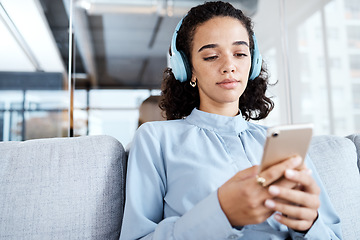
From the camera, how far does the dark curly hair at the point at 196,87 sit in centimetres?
108

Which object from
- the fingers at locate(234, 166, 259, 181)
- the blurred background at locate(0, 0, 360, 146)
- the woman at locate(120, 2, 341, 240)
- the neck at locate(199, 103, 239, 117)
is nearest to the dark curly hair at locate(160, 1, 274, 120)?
the woman at locate(120, 2, 341, 240)

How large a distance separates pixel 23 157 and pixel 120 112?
447 centimetres

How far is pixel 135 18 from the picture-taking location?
4859mm

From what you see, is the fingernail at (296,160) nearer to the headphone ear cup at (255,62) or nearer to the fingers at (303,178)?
the fingers at (303,178)

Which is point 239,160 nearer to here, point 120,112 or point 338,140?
point 338,140

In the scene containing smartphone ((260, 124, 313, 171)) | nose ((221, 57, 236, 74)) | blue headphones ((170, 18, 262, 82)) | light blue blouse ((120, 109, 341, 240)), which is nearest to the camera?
smartphone ((260, 124, 313, 171))

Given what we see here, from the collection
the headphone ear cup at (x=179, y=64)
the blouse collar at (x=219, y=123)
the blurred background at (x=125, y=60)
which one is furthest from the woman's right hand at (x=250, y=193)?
the blurred background at (x=125, y=60)

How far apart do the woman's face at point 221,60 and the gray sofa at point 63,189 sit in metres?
0.34

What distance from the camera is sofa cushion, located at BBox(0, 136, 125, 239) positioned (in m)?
0.87

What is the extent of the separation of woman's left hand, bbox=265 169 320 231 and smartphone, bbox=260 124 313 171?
3 cm

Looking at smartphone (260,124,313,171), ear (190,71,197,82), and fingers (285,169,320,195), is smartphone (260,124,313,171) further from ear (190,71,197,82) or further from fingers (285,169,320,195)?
ear (190,71,197,82)

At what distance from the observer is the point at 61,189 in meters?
0.91

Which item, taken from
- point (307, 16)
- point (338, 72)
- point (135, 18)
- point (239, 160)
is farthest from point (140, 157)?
point (135, 18)

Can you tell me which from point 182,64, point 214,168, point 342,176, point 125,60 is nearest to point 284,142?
point 214,168
